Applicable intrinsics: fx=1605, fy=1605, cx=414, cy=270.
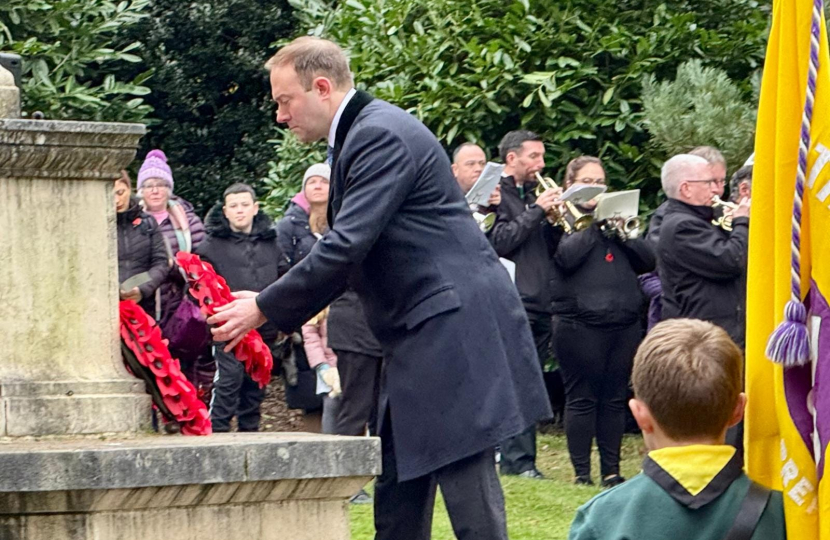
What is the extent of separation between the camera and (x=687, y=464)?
128 inches

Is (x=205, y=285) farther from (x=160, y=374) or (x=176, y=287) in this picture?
(x=176, y=287)

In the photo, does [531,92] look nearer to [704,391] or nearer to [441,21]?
[441,21]

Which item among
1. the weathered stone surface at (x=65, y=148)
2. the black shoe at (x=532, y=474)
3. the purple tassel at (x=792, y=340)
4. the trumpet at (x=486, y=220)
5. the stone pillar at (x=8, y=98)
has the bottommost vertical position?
the black shoe at (x=532, y=474)

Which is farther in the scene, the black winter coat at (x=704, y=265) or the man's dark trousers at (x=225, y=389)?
the man's dark trousers at (x=225, y=389)

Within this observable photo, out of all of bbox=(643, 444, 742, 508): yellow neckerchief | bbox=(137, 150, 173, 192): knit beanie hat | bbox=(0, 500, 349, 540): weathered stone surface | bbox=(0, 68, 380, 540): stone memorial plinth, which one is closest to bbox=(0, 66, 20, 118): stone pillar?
bbox=(0, 68, 380, 540): stone memorial plinth

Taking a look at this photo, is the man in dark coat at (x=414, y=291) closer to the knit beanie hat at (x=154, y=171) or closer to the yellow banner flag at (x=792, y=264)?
the yellow banner flag at (x=792, y=264)

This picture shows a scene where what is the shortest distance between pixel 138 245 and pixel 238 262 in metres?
0.75

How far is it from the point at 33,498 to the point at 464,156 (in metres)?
5.68

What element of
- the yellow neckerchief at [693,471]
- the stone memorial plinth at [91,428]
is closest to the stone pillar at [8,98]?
the stone memorial plinth at [91,428]

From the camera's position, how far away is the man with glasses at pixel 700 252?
852 cm

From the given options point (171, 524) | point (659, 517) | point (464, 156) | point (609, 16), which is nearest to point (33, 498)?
point (171, 524)

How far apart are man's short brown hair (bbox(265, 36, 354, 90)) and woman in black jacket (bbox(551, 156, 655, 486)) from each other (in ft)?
14.5

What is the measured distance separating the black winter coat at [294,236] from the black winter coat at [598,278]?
5.58 ft

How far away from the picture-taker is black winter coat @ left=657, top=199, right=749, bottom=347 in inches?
335
